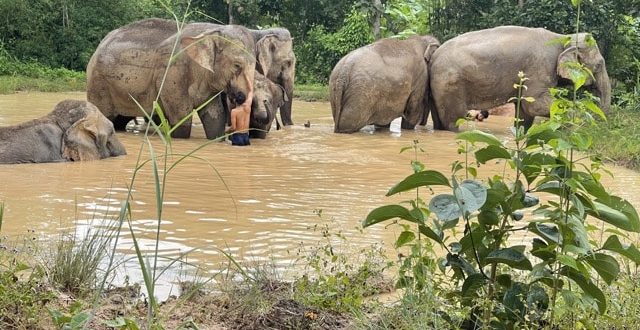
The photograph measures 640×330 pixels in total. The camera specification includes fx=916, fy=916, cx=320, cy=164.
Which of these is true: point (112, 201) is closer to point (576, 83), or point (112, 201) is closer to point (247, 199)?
point (247, 199)

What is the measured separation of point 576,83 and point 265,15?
24.9 m

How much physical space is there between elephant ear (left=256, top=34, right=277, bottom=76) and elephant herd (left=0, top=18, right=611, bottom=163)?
0.03 m

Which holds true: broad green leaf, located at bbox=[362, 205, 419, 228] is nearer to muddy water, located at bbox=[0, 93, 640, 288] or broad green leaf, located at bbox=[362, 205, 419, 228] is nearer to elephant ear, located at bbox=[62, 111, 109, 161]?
muddy water, located at bbox=[0, 93, 640, 288]

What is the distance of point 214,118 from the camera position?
12102 millimetres

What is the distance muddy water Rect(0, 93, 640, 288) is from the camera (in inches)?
230

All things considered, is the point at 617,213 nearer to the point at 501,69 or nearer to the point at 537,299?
the point at 537,299

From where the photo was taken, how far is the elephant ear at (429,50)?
14618 millimetres

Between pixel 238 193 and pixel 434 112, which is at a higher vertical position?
pixel 434 112

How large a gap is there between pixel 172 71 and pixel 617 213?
381 inches

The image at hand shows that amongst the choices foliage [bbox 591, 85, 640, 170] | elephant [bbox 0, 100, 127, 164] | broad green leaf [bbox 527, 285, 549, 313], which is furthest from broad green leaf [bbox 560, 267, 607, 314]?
elephant [bbox 0, 100, 127, 164]

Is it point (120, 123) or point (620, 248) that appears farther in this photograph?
point (120, 123)

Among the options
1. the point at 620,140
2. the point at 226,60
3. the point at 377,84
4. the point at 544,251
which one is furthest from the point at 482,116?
the point at 544,251

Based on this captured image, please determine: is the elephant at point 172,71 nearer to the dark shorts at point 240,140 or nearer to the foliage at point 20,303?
the dark shorts at point 240,140

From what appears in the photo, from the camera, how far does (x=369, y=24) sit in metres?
24.8
